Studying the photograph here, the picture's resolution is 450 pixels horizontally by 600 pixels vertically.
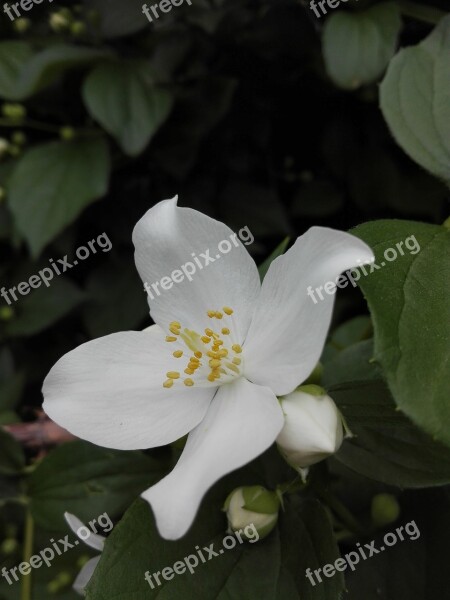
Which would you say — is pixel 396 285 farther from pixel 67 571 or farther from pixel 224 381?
pixel 67 571

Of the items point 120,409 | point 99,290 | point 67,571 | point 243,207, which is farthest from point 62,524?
point 243,207

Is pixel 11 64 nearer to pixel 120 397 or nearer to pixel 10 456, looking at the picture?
pixel 10 456

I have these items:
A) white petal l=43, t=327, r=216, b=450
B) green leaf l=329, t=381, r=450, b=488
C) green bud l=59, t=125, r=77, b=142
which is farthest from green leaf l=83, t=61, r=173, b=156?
green leaf l=329, t=381, r=450, b=488

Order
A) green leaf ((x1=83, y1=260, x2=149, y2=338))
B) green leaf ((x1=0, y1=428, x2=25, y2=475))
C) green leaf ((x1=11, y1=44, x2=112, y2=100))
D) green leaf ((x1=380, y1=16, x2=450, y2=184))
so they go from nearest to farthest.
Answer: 1. green leaf ((x1=380, y1=16, x2=450, y2=184))
2. green leaf ((x1=0, y1=428, x2=25, y2=475))
3. green leaf ((x1=11, y1=44, x2=112, y2=100))
4. green leaf ((x1=83, y1=260, x2=149, y2=338))

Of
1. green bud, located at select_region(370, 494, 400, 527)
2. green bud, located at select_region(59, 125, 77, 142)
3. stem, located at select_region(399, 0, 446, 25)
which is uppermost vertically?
green bud, located at select_region(59, 125, 77, 142)

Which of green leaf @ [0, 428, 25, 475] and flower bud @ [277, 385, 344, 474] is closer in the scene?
flower bud @ [277, 385, 344, 474]

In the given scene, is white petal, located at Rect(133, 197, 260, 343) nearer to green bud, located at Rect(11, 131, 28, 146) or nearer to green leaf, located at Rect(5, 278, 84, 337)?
green leaf, located at Rect(5, 278, 84, 337)
